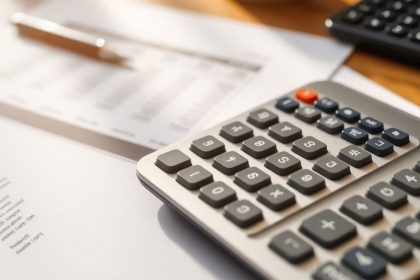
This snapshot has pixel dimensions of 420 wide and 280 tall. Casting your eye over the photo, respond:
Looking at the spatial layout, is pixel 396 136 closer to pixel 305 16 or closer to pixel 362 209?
pixel 362 209

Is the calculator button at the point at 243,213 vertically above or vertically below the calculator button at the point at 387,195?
below

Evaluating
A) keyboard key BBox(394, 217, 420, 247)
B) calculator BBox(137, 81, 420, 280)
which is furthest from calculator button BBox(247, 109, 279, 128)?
keyboard key BBox(394, 217, 420, 247)

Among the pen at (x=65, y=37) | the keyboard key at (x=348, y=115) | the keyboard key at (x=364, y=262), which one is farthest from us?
the pen at (x=65, y=37)

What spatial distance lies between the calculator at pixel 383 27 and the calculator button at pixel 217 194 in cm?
22

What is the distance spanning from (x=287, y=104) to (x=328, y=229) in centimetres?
12

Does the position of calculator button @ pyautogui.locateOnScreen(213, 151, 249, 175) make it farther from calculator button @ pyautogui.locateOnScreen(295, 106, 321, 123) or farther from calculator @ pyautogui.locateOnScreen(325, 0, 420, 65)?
calculator @ pyautogui.locateOnScreen(325, 0, 420, 65)

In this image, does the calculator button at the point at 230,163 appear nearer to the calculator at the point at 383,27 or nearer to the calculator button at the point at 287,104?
the calculator button at the point at 287,104

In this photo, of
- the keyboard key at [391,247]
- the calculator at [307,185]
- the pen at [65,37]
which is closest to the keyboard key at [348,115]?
the calculator at [307,185]

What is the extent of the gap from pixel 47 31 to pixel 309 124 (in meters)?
0.27

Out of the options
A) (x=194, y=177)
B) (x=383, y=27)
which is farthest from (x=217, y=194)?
(x=383, y=27)

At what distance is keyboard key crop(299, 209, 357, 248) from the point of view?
25 centimetres

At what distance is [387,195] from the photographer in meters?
0.28

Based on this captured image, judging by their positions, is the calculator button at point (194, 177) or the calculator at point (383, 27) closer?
the calculator button at point (194, 177)

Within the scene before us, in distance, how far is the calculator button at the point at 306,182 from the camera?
288mm
